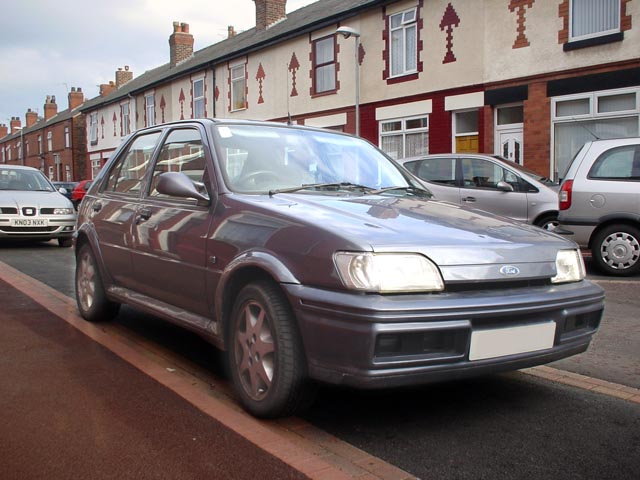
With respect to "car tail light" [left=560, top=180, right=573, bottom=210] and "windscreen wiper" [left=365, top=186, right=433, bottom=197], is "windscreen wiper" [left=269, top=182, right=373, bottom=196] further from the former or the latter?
"car tail light" [left=560, top=180, right=573, bottom=210]

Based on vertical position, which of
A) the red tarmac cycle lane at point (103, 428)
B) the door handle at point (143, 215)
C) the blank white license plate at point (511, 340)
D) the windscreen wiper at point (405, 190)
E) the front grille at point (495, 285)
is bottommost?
the red tarmac cycle lane at point (103, 428)

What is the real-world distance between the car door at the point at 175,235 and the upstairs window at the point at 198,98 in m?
24.7

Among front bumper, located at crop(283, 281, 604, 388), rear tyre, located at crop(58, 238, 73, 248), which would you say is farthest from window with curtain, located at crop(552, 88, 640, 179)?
front bumper, located at crop(283, 281, 604, 388)

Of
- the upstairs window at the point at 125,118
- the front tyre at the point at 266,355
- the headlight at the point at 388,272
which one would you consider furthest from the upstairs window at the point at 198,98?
the headlight at the point at 388,272

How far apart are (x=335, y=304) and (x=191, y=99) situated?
28.2m

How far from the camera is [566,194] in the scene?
8.75m

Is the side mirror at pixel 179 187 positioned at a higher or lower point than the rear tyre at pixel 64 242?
higher

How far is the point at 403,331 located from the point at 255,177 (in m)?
1.63

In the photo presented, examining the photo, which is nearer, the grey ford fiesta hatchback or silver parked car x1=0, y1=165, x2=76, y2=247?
the grey ford fiesta hatchback

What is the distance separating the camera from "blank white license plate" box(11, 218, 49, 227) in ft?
39.8

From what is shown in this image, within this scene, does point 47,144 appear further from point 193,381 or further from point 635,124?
point 193,381

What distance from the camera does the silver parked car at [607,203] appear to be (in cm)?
842

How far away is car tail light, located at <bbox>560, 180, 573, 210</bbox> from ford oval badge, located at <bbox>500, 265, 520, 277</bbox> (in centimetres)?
601

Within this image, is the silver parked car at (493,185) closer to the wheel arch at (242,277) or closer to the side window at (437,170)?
the side window at (437,170)
